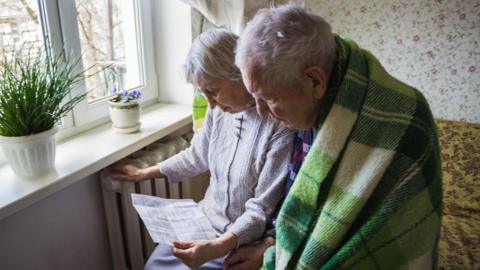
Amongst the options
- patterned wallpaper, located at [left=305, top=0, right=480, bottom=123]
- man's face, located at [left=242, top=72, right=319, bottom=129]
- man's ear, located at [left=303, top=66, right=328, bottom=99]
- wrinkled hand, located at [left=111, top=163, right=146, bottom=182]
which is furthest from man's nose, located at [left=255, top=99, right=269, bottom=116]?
patterned wallpaper, located at [left=305, top=0, right=480, bottom=123]

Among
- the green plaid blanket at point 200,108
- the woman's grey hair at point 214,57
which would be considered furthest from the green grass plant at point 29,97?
the green plaid blanket at point 200,108

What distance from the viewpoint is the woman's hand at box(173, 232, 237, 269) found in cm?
102

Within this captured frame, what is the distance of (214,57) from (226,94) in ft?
0.37

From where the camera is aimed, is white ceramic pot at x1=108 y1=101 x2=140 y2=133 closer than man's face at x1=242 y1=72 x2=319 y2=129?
No

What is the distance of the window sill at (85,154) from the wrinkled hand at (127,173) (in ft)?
0.17

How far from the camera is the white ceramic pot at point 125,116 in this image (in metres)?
1.36

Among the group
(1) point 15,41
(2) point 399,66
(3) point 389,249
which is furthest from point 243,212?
(2) point 399,66

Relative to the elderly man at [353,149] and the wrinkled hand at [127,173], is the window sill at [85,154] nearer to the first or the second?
the wrinkled hand at [127,173]

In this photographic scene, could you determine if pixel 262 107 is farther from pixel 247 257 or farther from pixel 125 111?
pixel 125 111

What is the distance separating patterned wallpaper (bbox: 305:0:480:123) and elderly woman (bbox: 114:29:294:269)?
1254 mm

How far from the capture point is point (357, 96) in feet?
2.48

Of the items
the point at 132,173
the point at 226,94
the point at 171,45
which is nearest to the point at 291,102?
the point at 226,94

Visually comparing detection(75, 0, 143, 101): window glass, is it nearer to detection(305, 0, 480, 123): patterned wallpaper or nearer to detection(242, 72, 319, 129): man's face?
detection(242, 72, 319, 129): man's face

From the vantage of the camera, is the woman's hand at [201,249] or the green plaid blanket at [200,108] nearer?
the woman's hand at [201,249]
